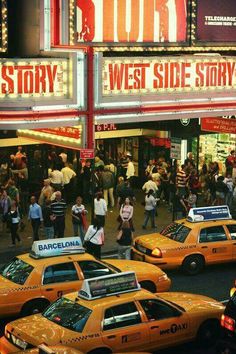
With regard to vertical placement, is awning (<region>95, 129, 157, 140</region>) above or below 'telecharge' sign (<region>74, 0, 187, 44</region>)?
below

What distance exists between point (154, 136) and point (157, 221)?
275 inches

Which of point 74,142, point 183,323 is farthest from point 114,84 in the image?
point 183,323

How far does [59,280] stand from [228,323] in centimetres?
409

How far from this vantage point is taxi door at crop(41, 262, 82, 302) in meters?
16.5

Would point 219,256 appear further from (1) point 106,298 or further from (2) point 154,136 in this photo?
(2) point 154,136

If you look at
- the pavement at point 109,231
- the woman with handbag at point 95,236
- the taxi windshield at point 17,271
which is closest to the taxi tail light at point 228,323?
the taxi windshield at point 17,271

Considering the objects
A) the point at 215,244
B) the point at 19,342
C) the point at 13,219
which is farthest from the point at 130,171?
the point at 19,342

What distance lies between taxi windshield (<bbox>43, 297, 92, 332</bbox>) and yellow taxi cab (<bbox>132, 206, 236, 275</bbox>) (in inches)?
237

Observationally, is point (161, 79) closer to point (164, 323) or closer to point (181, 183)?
point (181, 183)

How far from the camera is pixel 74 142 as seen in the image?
2555 centimetres

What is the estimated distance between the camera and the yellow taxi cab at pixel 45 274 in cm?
1620

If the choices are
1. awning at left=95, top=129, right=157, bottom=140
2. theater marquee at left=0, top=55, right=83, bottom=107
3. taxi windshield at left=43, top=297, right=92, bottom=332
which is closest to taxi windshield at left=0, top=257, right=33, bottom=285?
taxi windshield at left=43, top=297, right=92, bottom=332

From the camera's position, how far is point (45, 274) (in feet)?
54.2

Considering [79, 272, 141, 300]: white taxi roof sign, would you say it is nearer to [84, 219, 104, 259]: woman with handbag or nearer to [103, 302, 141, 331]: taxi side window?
[103, 302, 141, 331]: taxi side window
